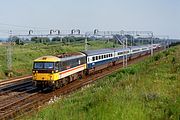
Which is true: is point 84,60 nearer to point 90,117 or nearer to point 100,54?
point 100,54

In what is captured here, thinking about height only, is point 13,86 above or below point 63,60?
below

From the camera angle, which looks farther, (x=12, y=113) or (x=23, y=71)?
(x=23, y=71)

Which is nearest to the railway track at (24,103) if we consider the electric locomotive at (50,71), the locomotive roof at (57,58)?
the electric locomotive at (50,71)

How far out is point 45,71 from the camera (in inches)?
1164

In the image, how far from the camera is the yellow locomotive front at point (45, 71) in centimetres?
2948

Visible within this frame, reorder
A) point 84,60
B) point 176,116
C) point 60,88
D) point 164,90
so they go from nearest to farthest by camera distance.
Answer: point 176,116 < point 164,90 < point 60,88 < point 84,60

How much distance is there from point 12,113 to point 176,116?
12.5 meters

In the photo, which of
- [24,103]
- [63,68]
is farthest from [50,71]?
[24,103]

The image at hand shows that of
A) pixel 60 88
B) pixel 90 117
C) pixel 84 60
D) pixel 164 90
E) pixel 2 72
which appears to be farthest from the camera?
pixel 2 72

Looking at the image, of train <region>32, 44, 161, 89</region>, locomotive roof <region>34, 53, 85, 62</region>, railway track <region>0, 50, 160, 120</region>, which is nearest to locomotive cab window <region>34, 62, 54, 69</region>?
train <region>32, 44, 161, 89</region>

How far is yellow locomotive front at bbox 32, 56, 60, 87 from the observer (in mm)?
29484

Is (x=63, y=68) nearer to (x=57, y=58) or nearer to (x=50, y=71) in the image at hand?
(x=57, y=58)


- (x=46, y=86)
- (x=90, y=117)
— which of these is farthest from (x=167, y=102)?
(x=46, y=86)

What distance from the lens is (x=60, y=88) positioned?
32.2 meters
